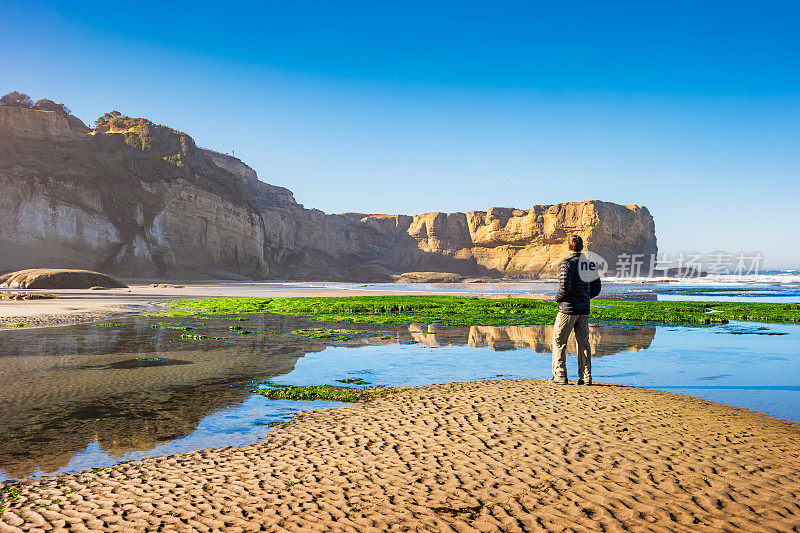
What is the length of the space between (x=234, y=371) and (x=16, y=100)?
3598 inches

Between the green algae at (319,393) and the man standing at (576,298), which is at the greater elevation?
the man standing at (576,298)

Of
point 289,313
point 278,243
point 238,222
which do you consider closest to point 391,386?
point 289,313

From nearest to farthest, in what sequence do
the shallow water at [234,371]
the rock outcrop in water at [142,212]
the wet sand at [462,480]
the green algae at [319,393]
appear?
1. the wet sand at [462,480]
2. the shallow water at [234,371]
3. the green algae at [319,393]
4. the rock outcrop in water at [142,212]

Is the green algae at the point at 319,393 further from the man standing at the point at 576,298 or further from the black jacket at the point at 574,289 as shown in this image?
the black jacket at the point at 574,289

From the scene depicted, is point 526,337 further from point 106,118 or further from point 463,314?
point 106,118

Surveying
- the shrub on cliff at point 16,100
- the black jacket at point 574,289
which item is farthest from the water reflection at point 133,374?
the shrub on cliff at point 16,100

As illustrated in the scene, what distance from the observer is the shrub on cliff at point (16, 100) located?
246 ft

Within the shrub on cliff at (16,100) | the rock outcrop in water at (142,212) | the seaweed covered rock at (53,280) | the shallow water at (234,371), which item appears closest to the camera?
the shallow water at (234,371)

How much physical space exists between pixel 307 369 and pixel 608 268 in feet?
412

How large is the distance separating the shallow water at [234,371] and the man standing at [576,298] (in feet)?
4.57

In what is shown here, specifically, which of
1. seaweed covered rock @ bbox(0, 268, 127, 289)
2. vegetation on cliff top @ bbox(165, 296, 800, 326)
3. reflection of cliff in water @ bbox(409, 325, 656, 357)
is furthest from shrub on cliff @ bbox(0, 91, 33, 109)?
reflection of cliff in water @ bbox(409, 325, 656, 357)

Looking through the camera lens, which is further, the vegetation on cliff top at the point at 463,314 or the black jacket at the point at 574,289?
the vegetation on cliff top at the point at 463,314

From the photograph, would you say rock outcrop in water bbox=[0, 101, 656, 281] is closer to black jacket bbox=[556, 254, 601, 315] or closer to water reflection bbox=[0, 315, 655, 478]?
water reflection bbox=[0, 315, 655, 478]

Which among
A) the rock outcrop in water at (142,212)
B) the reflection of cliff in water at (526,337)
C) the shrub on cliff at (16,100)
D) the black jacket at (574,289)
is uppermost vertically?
the shrub on cliff at (16,100)
